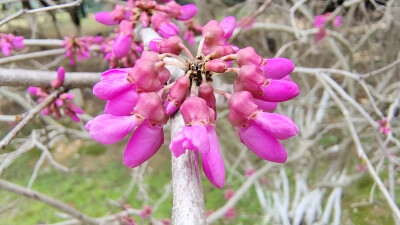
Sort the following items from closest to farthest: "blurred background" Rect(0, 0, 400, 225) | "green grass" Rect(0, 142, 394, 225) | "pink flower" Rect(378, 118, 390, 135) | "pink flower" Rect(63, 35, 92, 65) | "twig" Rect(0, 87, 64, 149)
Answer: "twig" Rect(0, 87, 64, 149) < "pink flower" Rect(63, 35, 92, 65) < "pink flower" Rect(378, 118, 390, 135) < "blurred background" Rect(0, 0, 400, 225) < "green grass" Rect(0, 142, 394, 225)

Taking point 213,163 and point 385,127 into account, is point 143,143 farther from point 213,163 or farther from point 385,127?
point 385,127

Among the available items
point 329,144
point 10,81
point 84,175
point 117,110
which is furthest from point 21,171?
point 117,110

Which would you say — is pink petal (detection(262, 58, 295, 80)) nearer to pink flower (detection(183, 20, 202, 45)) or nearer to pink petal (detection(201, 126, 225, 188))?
pink petal (detection(201, 126, 225, 188))

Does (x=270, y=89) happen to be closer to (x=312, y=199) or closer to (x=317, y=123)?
(x=312, y=199)

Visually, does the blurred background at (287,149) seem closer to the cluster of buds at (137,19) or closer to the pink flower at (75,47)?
the pink flower at (75,47)

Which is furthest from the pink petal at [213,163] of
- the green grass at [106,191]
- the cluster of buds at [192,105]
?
the green grass at [106,191]

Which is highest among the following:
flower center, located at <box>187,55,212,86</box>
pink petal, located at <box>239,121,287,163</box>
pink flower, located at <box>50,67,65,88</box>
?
flower center, located at <box>187,55,212,86</box>

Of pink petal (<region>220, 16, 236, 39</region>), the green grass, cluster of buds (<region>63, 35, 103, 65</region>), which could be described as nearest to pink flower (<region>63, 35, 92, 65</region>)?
cluster of buds (<region>63, 35, 103, 65</region>)

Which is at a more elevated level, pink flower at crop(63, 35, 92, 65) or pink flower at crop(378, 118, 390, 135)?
pink flower at crop(63, 35, 92, 65)
